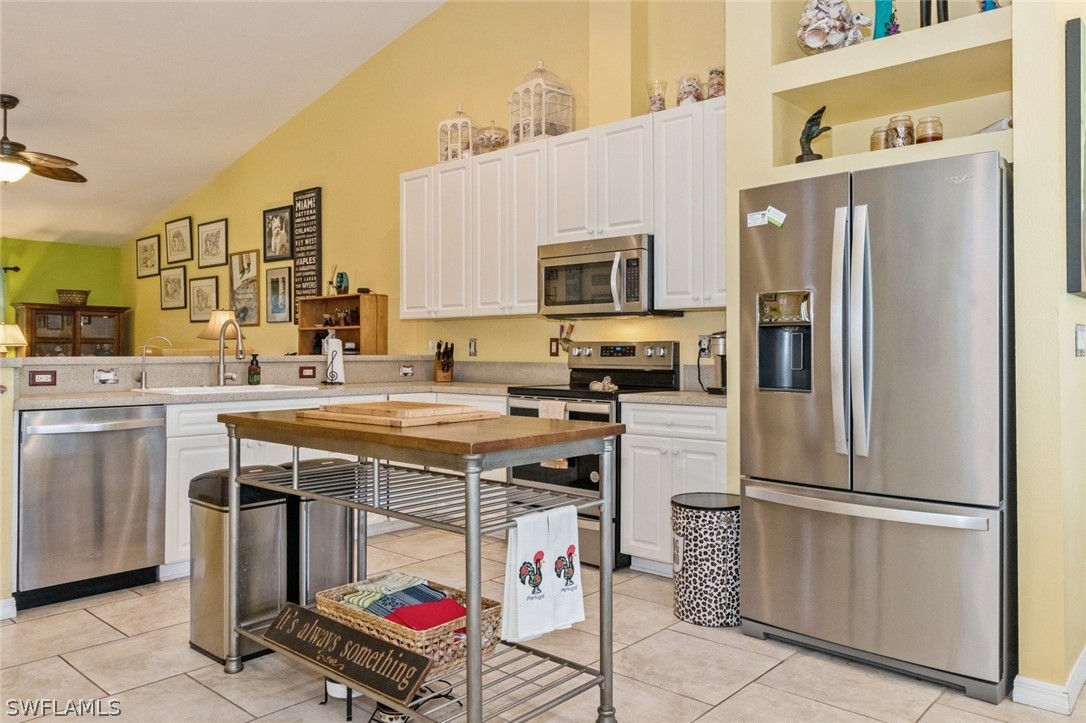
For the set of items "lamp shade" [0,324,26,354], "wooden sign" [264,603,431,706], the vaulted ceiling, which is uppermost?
the vaulted ceiling

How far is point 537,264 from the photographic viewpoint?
4570mm

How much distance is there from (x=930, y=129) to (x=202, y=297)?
25.1 ft

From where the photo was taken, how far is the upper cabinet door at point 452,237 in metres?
5.02

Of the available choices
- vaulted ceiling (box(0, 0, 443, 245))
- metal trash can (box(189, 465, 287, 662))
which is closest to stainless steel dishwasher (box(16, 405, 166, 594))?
metal trash can (box(189, 465, 287, 662))

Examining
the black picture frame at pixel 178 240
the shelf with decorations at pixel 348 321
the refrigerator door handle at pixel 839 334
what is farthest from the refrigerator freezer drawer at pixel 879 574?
the black picture frame at pixel 178 240

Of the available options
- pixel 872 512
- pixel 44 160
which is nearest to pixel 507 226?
pixel 872 512

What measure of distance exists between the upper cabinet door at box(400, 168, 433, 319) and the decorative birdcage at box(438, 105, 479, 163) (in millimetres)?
196

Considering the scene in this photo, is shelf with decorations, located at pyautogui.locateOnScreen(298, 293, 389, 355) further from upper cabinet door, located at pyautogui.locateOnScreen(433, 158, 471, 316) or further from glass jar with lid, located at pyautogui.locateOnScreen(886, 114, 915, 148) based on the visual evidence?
glass jar with lid, located at pyautogui.locateOnScreen(886, 114, 915, 148)

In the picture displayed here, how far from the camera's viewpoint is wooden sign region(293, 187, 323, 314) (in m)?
6.94

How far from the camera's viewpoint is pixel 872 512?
2600 mm

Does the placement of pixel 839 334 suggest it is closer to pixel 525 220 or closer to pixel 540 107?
pixel 525 220

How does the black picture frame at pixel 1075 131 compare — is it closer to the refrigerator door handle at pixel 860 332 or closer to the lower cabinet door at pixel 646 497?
the refrigerator door handle at pixel 860 332

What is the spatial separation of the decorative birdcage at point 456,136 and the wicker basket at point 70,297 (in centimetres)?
660

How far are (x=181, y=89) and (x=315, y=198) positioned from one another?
4.54 feet
